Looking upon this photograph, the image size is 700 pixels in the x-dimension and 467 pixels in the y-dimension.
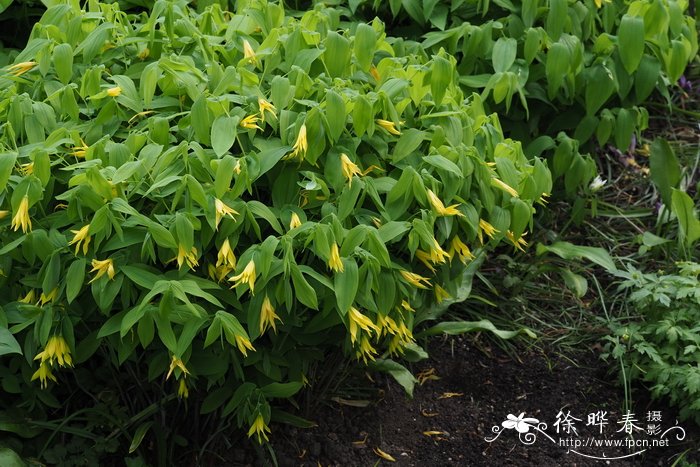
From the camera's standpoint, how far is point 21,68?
107 inches

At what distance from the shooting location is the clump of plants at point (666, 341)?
3.03 meters

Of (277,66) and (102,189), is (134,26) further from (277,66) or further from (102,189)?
(102,189)

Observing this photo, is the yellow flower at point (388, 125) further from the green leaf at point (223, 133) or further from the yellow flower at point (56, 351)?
the yellow flower at point (56, 351)

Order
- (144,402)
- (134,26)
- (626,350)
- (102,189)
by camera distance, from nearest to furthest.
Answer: (102,189), (144,402), (134,26), (626,350)

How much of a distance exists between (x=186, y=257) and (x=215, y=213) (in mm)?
124

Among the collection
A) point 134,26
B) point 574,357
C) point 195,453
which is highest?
point 134,26

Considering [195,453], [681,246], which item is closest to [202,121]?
[195,453]

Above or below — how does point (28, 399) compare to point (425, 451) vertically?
above

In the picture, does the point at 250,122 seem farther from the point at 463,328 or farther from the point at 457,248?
the point at 463,328

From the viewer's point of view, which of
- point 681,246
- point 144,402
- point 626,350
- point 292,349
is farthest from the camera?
point 681,246

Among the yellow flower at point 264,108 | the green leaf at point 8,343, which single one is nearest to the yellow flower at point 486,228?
the yellow flower at point 264,108

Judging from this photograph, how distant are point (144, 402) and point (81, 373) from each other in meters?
0.20

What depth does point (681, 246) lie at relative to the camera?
3.63 metres

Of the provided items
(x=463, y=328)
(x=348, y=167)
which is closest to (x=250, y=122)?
(x=348, y=167)
